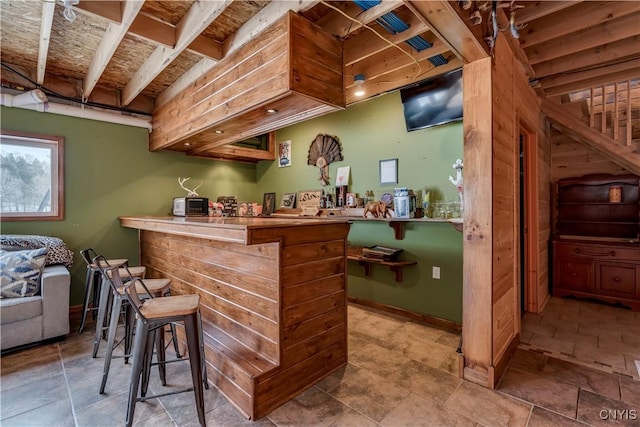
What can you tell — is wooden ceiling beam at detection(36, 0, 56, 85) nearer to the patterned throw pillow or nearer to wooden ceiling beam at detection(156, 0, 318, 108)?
wooden ceiling beam at detection(156, 0, 318, 108)

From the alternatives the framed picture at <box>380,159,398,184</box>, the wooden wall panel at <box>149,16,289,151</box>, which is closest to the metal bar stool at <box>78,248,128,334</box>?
the wooden wall panel at <box>149,16,289,151</box>

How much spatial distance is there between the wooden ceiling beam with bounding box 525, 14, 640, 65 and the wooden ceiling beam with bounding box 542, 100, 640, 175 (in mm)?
1204

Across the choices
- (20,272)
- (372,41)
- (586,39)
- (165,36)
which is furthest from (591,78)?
(20,272)

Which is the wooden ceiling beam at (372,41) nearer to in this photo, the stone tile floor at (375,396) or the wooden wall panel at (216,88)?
the wooden wall panel at (216,88)

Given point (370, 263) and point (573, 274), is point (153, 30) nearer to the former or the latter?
point (370, 263)

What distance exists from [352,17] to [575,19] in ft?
5.42

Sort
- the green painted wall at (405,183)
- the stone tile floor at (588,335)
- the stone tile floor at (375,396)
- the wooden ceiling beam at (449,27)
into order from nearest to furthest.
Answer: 1. the wooden ceiling beam at (449,27)
2. the stone tile floor at (375,396)
3. the stone tile floor at (588,335)
4. the green painted wall at (405,183)

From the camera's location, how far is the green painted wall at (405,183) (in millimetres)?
3111

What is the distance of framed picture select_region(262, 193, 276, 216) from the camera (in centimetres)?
496

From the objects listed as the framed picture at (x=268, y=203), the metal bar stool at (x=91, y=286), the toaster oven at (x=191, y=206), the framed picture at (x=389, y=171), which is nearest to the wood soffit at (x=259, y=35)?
the framed picture at (x=389, y=171)

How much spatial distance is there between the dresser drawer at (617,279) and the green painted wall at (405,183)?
2058 mm

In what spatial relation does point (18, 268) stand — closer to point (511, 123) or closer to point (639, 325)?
point (511, 123)

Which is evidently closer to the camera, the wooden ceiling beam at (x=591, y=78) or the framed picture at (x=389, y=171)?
the wooden ceiling beam at (x=591, y=78)

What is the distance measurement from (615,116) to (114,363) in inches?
212
